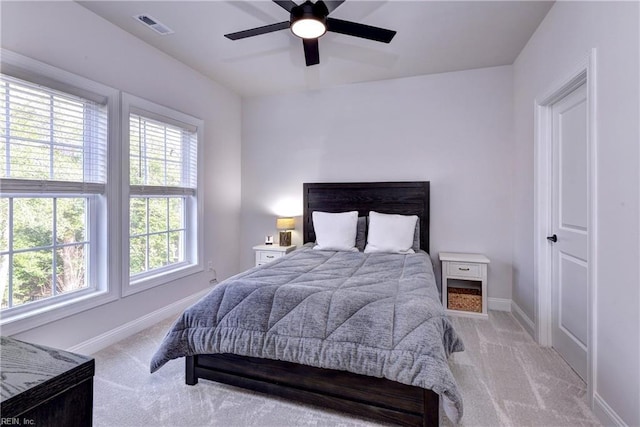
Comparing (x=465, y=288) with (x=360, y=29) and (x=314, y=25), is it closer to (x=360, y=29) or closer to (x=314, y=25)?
(x=360, y=29)

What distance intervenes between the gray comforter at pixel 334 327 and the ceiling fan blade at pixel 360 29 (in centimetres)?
176

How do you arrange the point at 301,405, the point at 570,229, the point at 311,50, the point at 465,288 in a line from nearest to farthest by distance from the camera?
the point at 301,405, the point at 570,229, the point at 311,50, the point at 465,288

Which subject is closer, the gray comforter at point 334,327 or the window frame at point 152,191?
the gray comforter at point 334,327

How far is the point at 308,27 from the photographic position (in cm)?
213

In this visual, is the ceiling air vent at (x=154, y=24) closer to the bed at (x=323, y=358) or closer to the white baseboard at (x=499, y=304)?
the bed at (x=323, y=358)

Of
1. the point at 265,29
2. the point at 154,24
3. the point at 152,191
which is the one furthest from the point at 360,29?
the point at 152,191

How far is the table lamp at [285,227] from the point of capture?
401 centimetres

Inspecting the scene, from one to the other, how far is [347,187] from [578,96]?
7.64 feet

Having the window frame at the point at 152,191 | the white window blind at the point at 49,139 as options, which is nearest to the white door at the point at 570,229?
the window frame at the point at 152,191

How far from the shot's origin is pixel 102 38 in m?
→ 2.55

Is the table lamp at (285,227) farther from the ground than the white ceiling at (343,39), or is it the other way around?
the white ceiling at (343,39)

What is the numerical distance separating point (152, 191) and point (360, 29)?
7.94 ft

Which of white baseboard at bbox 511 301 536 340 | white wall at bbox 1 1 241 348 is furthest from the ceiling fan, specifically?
white baseboard at bbox 511 301 536 340

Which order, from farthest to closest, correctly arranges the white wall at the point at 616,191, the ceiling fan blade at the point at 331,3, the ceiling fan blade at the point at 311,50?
the ceiling fan blade at the point at 311,50 → the ceiling fan blade at the point at 331,3 → the white wall at the point at 616,191
